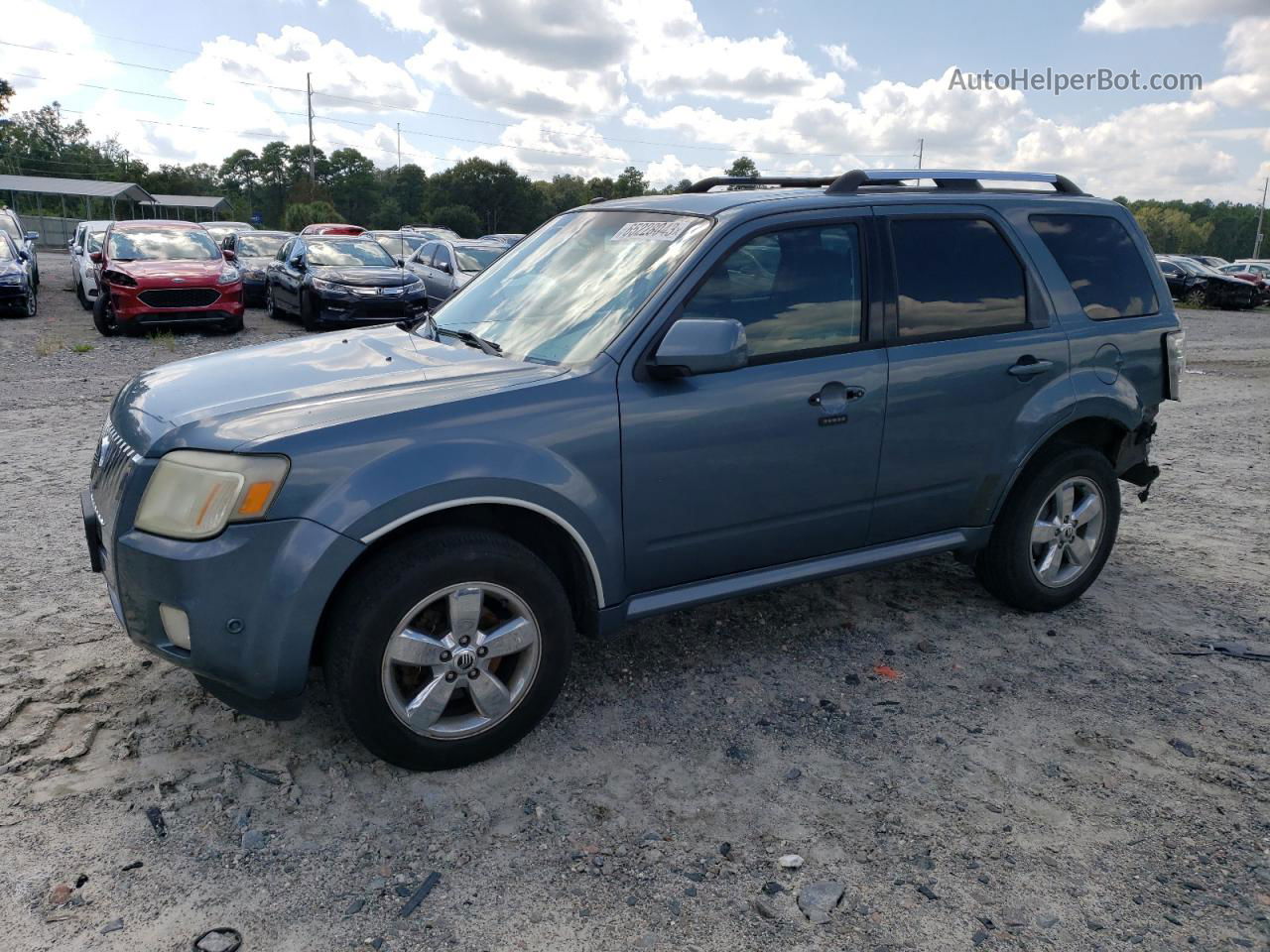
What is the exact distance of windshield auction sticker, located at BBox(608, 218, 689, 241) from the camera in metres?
3.82

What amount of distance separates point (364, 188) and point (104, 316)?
107680 mm

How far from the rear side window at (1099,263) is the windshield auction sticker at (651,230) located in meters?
1.77

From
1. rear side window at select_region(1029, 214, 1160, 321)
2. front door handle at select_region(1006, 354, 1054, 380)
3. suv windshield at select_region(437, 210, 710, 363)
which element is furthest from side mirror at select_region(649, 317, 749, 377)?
rear side window at select_region(1029, 214, 1160, 321)

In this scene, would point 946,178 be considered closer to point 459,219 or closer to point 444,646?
point 444,646

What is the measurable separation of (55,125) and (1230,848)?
460ft

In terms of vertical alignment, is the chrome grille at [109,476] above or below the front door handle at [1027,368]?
below

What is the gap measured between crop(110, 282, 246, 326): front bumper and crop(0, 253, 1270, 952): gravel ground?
10500mm

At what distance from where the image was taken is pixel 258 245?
20.8 metres

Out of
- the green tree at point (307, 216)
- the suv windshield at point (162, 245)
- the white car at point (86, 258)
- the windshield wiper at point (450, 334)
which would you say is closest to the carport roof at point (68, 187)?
the green tree at point (307, 216)

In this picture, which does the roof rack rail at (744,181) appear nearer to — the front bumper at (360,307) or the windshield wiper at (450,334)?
the windshield wiper at (450,334)

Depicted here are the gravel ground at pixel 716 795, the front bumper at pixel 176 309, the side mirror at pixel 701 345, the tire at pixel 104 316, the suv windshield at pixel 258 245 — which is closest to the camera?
the gravel ground at pixel 716 795

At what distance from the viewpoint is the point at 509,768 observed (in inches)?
130

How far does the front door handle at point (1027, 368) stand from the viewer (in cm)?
427

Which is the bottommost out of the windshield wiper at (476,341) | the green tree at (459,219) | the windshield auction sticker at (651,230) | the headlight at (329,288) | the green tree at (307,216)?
the windshield wiper at (476,341)
